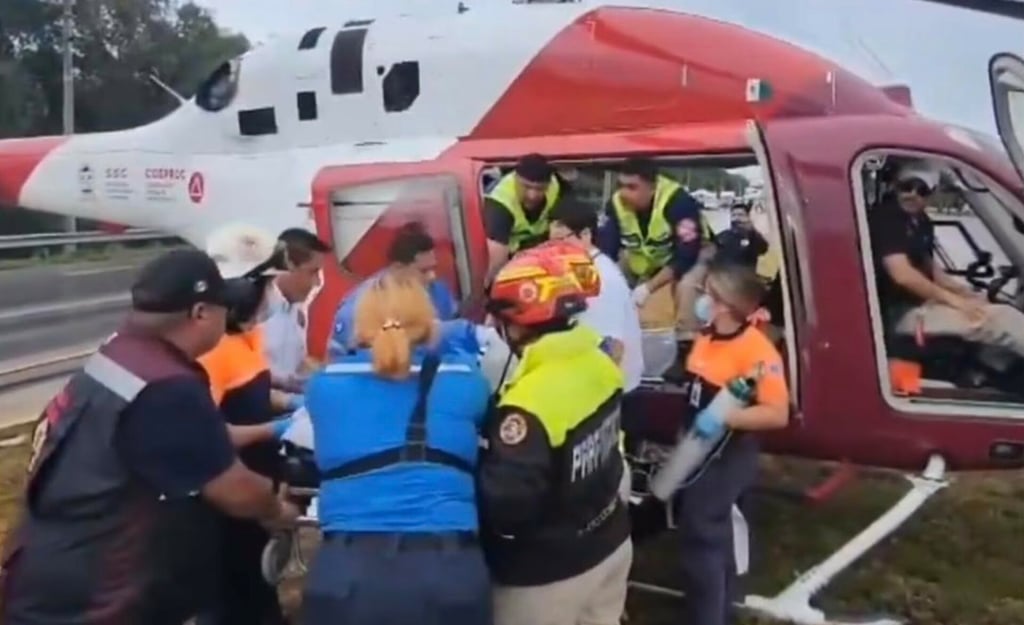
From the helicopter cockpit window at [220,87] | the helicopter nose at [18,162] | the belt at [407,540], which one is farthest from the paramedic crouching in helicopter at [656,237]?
the helicopter nose at [18,162]

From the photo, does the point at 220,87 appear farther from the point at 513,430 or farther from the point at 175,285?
the point at 513,430

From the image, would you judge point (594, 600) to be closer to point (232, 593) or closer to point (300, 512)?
point (300, 512)

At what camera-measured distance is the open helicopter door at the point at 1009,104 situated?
4012mm

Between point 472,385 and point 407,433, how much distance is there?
0.65ft

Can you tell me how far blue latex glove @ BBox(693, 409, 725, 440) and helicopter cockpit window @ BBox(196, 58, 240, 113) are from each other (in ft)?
15.5

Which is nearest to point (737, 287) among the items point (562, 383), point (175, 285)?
point (562, 383)

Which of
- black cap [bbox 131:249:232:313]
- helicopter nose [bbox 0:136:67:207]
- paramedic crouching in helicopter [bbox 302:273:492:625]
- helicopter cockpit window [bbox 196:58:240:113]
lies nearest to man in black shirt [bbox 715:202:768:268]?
paramedic crouching in helicopter [bbox 302:273:492:625]

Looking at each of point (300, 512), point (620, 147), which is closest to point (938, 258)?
point (620, 147)

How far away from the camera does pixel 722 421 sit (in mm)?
4469

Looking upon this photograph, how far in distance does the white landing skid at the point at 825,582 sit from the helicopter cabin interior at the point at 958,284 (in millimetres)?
311

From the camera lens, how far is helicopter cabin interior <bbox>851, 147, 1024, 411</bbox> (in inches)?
221

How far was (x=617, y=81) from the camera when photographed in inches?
262

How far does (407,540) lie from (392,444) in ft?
0.73

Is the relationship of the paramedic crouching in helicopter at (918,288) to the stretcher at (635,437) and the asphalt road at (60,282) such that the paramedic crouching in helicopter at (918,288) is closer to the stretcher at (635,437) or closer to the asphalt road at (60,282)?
the stretcher at (635,437)
